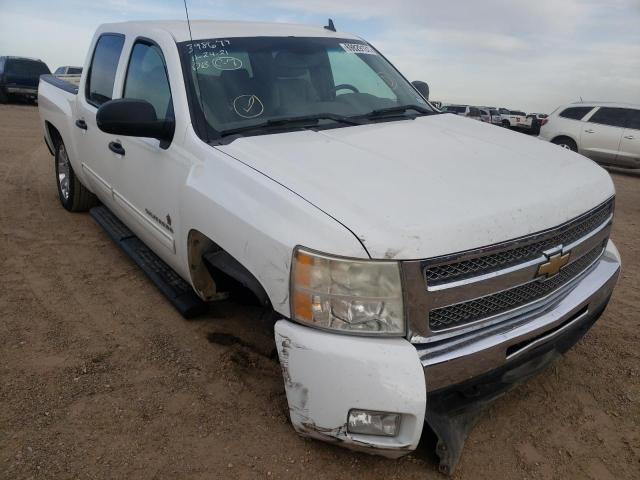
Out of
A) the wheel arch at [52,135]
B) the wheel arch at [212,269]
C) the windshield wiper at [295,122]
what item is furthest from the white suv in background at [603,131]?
the wheel arch at [212,269]

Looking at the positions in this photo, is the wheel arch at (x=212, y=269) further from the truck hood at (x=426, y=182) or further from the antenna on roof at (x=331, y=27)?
the antenna on roof at (x=331, y=27)

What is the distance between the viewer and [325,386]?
1913 mm

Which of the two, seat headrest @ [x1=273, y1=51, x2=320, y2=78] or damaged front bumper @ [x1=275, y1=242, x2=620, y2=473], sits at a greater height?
seat headrest @ [x1=273, y1=51, x2=320, y2=78]

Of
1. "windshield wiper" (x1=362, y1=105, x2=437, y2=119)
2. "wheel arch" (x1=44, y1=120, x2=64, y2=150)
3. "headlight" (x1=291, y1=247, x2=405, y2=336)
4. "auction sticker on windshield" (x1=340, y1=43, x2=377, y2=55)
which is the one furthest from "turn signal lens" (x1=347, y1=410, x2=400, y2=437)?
"wheel arch" (x1=44, y1=120, x2=64, y2=150)

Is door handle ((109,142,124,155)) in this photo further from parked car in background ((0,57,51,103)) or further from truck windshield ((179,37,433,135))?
parked car in background ((0,57,51,103))

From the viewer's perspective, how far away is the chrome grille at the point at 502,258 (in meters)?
1.91

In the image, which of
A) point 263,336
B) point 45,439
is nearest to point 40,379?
point 45,439

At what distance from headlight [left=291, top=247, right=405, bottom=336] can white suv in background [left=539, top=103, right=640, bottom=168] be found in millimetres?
12136

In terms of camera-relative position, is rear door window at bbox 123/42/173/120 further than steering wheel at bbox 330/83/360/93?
No

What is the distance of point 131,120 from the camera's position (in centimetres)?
270

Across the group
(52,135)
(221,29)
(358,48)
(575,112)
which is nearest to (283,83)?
(221,29)

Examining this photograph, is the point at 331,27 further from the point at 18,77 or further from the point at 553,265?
the point at 18,77

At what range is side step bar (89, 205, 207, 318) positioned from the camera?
3371 millimetres

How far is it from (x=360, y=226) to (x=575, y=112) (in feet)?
42.7
